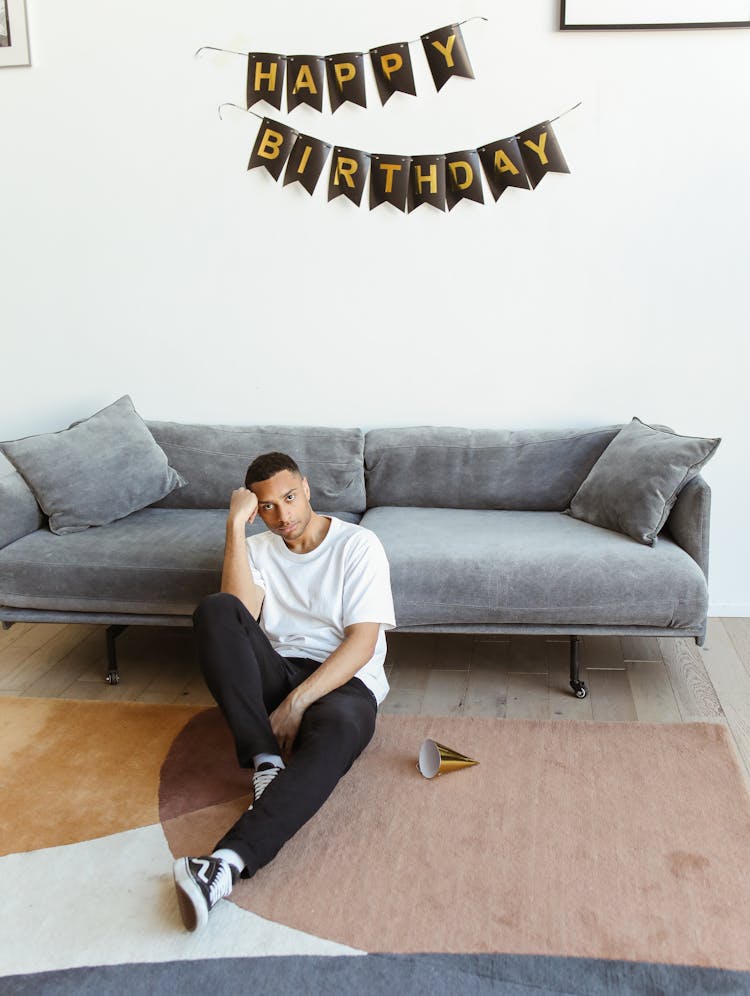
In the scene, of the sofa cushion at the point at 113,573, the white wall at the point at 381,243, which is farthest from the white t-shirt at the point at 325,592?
the white wall at the point at 381,243

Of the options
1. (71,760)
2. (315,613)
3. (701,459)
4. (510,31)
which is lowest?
(71,760)

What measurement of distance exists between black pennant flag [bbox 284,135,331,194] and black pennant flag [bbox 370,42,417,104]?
0.29 meters

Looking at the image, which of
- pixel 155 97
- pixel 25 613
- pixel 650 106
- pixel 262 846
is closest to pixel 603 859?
pixel 262 846

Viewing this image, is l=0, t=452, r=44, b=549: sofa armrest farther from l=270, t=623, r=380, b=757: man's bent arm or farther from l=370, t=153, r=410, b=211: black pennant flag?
l=370, t=153, r=410, b=211: black pennant flag

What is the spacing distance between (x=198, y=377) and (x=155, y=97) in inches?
39.8

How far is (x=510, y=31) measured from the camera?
319 centimetres

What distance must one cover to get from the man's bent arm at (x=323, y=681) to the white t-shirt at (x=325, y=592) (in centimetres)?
5

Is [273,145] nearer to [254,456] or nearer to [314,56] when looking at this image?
[314,56]

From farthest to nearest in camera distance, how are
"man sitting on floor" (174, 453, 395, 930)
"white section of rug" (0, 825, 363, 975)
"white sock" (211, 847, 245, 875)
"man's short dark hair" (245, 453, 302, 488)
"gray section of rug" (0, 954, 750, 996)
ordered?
"man's short dark hair" (245, 453, 302, 488) → "man sitting on floor" (174, 453, 395, 930) → "white sock" (211, 847, 245, 875) → "white section of rug" (0, 825, 363, 975) → "gray section of rug" (0, 954, 750, 996)

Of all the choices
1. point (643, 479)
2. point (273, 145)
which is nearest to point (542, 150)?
point (273, 145)

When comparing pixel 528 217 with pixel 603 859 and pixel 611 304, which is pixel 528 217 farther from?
pixel 603 859

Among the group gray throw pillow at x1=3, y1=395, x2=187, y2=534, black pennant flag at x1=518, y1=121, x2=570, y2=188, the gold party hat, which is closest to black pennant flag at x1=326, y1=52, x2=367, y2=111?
Answer: black pennant flag at x1=518, y1=121, x2=570, y2=188

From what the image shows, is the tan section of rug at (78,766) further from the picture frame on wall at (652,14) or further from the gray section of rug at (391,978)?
the picture frame on wall at (652,14)

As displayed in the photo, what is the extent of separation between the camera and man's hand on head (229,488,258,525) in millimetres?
2471
